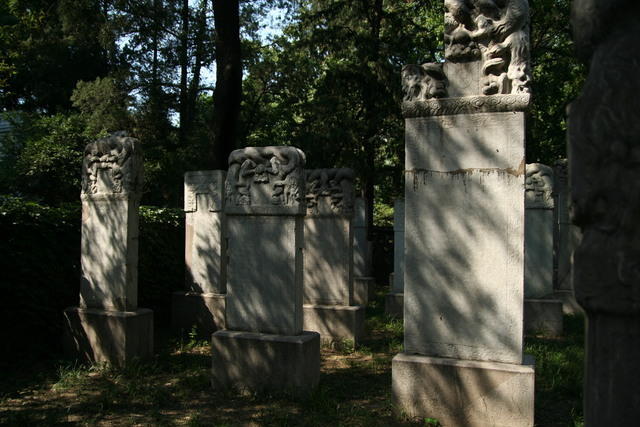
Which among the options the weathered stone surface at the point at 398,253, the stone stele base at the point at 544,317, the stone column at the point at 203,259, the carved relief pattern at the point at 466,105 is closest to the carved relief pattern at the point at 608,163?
the carved relief pattern at the point at 466,105

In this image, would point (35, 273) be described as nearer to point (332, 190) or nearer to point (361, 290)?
point (332, 190)

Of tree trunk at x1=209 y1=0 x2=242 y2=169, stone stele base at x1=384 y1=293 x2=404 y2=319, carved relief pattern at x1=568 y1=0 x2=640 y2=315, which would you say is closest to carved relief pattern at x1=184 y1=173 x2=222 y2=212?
tree trunk at x1=209 y1=0 x2=242 y2=169

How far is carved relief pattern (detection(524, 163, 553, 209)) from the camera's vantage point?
934 centimetres

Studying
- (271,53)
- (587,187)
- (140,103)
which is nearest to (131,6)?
(140,103)

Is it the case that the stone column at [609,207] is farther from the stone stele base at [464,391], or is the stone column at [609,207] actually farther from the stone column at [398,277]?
the stone column at [398,277]

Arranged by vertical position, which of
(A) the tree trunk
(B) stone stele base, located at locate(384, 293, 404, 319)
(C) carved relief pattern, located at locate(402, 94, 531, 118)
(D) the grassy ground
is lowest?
(D) the grassy ground

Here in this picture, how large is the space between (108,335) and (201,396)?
198cm

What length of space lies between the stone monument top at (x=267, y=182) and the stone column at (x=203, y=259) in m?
3.25

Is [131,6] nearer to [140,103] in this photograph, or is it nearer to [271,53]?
[140,103]

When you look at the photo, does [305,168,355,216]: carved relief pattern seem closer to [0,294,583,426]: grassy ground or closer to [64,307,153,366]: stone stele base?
[0,294,583,426]: grassy ground

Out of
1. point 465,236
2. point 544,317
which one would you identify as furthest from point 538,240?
point 465,236

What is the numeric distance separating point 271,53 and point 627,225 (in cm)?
1912

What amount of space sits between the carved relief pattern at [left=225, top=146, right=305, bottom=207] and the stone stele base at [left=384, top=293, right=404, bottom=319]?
5547 millimetres

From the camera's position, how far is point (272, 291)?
588cm
